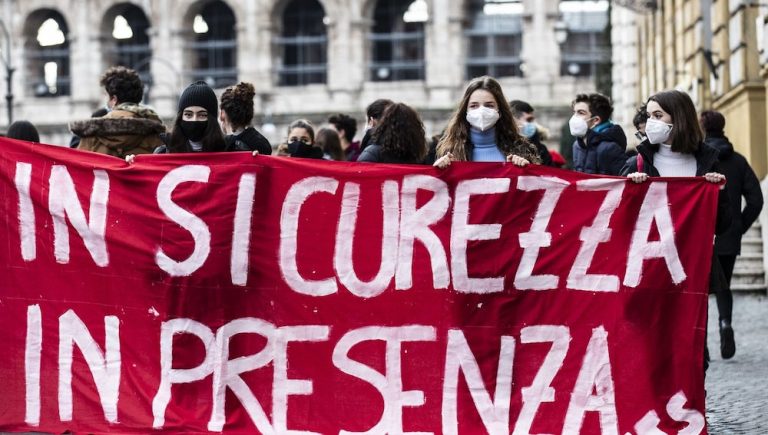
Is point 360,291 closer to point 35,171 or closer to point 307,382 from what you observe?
point 307,382

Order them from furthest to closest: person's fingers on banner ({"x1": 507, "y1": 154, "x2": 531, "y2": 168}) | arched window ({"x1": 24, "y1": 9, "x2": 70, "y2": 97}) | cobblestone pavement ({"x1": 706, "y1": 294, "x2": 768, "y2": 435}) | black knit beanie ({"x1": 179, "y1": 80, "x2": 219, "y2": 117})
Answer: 1. arched window ({"x1": 24, "y1": 9, "x2": 70, "y2": 97})
2. cobblestone pavement ({"x1": 706, "y1": 294, "x2": 768, "y2": 435})
3. black knit beanie ({"x1": 179, "y1": 80, "x2": 219, "y2": 117})
4. person's fingers on banner ({"x1": 507, "y1": 154, "x2": 531, "y2": 168})

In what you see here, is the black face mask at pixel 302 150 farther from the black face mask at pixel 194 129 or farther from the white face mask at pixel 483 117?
the white face mask at pixel 483 117

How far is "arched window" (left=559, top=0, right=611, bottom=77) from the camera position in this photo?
55719 millimetres

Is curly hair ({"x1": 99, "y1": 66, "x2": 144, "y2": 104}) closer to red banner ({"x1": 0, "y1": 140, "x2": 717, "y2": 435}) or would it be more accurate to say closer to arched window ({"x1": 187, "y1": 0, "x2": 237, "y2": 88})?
red banner ({"x1": 0, "y1": 140, "x2": 717, "y2": 435})

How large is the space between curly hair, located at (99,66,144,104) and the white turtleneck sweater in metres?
3.11

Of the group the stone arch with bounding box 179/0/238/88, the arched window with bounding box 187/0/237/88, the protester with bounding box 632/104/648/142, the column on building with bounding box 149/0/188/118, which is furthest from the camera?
the arched window with bounding box 187/0/237/88

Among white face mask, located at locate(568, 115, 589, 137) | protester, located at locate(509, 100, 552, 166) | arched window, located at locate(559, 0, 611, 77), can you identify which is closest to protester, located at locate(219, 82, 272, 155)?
white face mask, located at locate(568, 115, 589, 137)

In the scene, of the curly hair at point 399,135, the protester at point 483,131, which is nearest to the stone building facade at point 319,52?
the curly hair at point 399,135

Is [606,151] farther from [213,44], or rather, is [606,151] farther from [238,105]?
[213,44]

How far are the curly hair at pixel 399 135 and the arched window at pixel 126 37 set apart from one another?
→ 51118 millimetres

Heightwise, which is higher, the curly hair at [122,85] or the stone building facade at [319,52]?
the stone building facade at [319,52]

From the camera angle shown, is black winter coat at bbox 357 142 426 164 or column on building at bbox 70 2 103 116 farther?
column on building at bbox 70 2 103 116

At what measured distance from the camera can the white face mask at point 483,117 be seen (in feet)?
26.0

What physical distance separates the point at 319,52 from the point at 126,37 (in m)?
7.03
